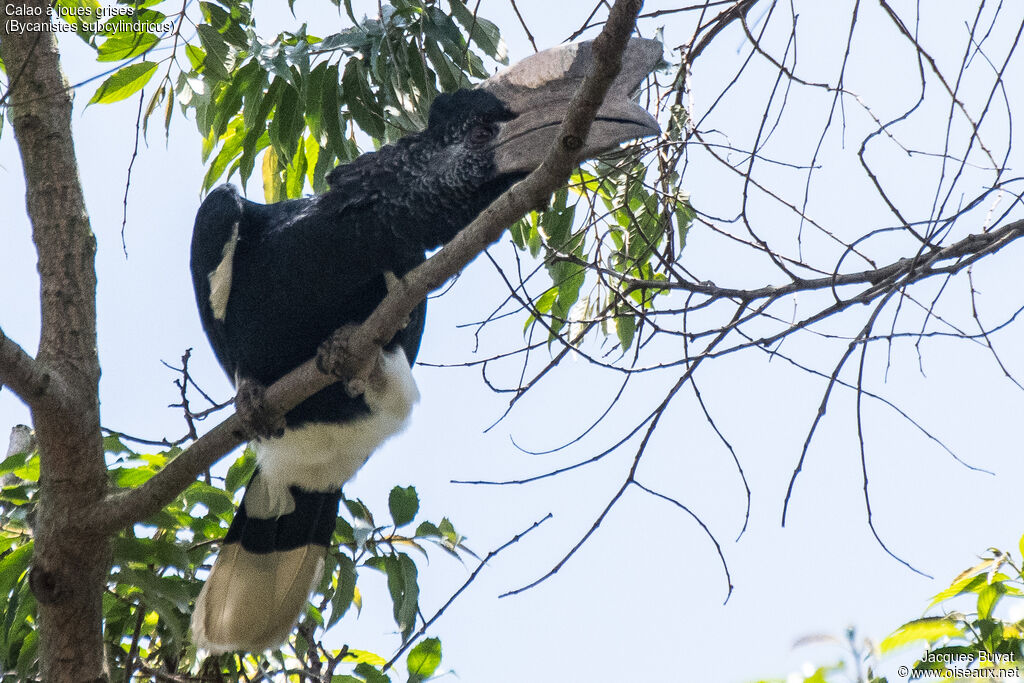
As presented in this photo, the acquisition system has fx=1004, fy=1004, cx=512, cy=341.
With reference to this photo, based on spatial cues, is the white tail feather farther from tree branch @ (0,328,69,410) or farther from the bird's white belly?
tree branch @ (0,328,69,410)

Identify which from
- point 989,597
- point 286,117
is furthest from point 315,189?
point 989,597

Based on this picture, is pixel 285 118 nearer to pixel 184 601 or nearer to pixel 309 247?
pixel 309 247

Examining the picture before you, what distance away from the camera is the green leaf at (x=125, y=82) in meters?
2.76

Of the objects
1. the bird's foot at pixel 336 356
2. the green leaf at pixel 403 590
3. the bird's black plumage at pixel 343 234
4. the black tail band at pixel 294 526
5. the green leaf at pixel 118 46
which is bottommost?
the green leaf at pixel 403 590

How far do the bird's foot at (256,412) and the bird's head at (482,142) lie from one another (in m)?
0.55

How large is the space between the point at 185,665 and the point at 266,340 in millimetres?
925

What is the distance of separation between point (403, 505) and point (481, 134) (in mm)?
958

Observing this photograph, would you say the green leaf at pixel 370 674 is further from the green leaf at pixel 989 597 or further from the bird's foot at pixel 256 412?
the green leaf at pixel 989 597

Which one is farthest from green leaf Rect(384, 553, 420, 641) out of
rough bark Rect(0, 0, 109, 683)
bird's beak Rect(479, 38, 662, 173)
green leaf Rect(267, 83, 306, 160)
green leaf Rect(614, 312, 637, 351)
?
green leaf Rect(267, 83, 306, 160)

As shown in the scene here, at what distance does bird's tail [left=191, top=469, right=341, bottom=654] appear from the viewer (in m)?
2.64

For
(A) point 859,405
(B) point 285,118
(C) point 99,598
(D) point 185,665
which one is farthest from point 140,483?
(A) point 859,405

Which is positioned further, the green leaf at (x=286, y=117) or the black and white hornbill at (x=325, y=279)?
the green leaf at (x=286, y=117)

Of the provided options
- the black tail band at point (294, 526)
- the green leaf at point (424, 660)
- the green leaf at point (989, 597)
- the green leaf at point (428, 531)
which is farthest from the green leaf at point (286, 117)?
the green leaf at point (989, 597)

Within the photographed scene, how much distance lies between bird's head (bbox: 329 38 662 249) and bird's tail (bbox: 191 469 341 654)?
89 cm
